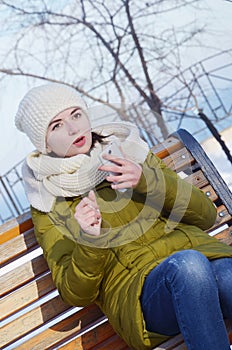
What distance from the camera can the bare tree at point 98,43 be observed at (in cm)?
459

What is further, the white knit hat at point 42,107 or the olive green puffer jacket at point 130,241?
the white knit hat at point 42,107

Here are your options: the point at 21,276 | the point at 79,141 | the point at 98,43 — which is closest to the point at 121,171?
the point at 79,141

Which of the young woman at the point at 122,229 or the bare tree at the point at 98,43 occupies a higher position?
the bare tree at the point at 98,43

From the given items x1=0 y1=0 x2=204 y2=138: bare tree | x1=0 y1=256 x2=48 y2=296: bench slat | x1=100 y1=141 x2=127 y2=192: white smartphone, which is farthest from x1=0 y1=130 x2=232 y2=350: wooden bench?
x1=0 y1=0 x2=204 y2=138: bare tree

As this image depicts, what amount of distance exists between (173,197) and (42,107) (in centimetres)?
50

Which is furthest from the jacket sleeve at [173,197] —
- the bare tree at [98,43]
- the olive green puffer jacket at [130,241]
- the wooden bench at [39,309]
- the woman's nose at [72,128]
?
the bare tree at [98,43]

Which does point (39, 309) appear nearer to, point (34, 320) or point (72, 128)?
point (34, 320)

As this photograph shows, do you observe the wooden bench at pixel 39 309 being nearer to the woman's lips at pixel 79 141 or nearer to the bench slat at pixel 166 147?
the bench slat at pixel 166 147

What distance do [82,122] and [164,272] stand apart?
1.90 feet

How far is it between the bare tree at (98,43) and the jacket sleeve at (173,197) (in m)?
2.44

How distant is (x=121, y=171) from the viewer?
5.98ft

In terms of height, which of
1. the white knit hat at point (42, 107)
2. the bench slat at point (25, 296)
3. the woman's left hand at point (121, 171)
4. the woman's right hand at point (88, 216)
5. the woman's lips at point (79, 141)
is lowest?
the bench slat at point (25, 296)

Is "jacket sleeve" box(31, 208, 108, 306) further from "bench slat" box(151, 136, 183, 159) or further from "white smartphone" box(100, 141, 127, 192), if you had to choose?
"bench slat" box(151, 136, 183, 159)

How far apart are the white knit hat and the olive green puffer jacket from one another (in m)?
0.25
